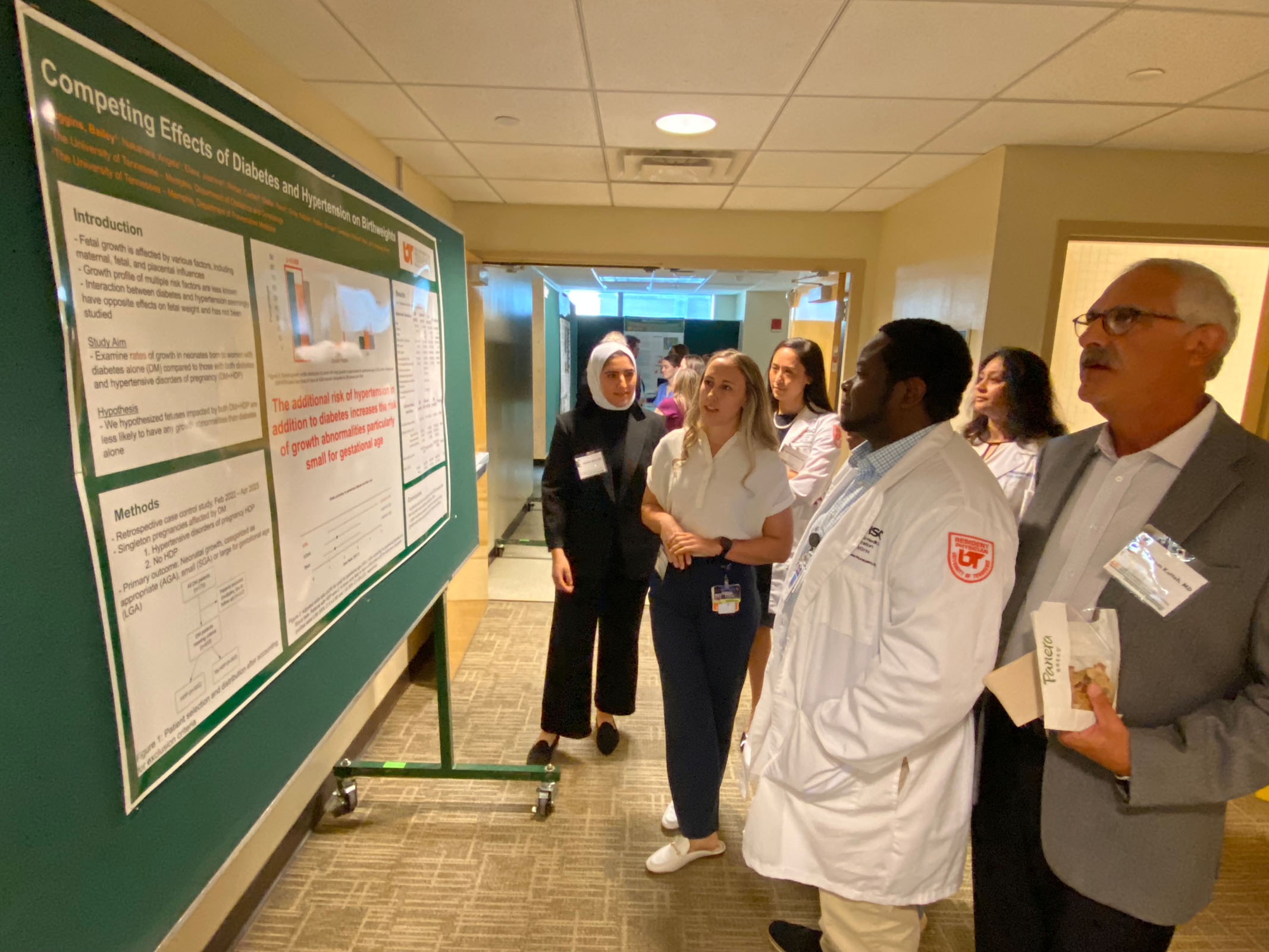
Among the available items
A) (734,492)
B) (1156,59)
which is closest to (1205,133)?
(1156,59)

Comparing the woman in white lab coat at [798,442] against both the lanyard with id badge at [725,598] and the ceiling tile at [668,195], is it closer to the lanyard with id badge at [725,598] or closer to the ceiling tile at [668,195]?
the lanyard with id badge at [725,598]

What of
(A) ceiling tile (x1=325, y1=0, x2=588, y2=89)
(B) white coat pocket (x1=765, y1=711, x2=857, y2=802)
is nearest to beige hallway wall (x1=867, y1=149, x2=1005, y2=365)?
(A) ceiling tile (x1=325, y1=0, x2=588, y2=89)

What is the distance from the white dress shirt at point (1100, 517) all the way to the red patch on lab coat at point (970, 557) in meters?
0.13

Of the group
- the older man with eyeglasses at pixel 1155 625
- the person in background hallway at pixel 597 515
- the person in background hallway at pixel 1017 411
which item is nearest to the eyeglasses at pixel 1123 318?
the older man with eyeglasses at pixel 1155 625

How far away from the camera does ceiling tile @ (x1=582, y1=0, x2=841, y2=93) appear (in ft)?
4.83

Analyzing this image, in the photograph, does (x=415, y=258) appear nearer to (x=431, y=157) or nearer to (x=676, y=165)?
(x=431, y=157)

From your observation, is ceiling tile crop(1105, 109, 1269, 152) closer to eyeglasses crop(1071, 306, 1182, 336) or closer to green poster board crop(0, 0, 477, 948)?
eyeglasses crop(1071, 306, 1182, 336)

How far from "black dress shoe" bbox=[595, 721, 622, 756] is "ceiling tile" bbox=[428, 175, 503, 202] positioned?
263 centimetres

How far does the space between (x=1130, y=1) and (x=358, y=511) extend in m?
2.11

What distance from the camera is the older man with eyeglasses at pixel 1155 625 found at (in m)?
0.93

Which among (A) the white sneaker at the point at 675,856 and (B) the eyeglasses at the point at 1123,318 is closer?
(B) the eyeglasses at the point at 1123,318

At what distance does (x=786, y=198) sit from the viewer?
10.5 ft

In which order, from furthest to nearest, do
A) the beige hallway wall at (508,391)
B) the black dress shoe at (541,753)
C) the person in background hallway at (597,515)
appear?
the beige hallway wall at (508,391)
the black dress shoe at (541,753)
the person in background hallway at (597,515)

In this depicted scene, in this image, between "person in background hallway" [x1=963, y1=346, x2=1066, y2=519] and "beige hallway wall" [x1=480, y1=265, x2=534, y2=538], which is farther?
"beige hallway wall" [x1=480, y1=265, x2=534, y2=538]
